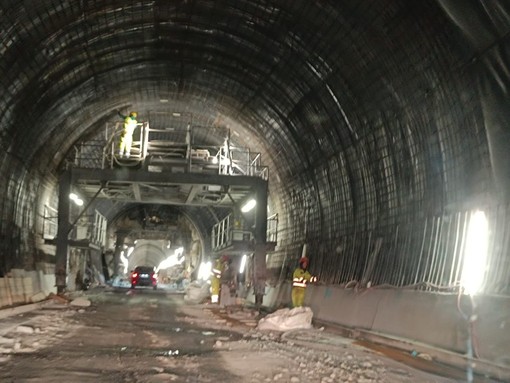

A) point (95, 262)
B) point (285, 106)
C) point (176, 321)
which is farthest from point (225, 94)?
point (95, 262)

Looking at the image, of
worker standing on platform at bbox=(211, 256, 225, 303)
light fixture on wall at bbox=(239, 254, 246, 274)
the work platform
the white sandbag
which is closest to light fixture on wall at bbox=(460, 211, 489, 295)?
the white sandbag

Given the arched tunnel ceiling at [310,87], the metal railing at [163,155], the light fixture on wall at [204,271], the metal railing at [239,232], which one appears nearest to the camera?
the arched tunnel ceiling at [310,87]

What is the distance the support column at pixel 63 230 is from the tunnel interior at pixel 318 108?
29.9 inches

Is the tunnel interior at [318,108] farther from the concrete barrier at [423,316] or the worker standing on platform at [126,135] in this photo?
the worker standing on platform at [126,135]

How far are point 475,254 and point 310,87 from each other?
6.55 meters

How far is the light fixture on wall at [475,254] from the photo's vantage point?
8023 millimetres

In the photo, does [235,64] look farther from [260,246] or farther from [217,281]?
[217,281]

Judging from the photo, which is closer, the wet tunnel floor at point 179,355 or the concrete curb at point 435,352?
the wet tunnel floor at point 179,355

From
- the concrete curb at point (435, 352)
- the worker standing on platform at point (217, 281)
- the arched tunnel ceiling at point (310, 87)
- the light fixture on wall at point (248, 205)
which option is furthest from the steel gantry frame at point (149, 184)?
the concrete curb at point (435, 352)

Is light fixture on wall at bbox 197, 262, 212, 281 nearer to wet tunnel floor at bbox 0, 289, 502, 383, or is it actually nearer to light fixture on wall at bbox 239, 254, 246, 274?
light fixture on wall at bbox 239, 254, 246, 274

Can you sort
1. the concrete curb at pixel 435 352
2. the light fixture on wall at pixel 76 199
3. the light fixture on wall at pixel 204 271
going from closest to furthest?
the concrete curb at pixel 435 352
the light fixture on wall at pixel 76 199
the light fixture on wall at pixel 204 271

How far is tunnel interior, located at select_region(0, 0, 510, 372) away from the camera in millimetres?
8219

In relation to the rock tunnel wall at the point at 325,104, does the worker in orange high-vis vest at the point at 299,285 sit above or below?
below

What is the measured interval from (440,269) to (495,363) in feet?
7.86
